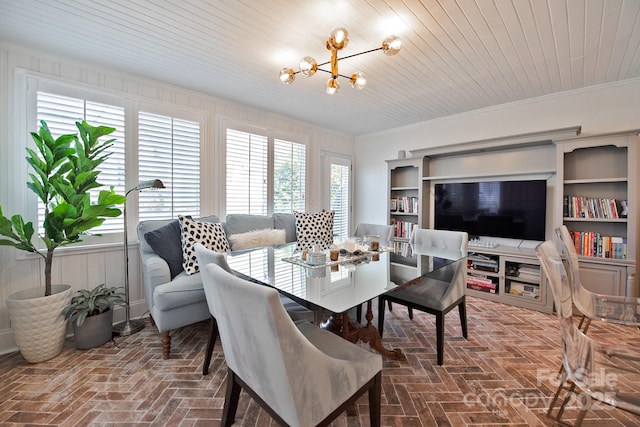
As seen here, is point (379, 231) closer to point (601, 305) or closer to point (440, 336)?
point (440, 336)

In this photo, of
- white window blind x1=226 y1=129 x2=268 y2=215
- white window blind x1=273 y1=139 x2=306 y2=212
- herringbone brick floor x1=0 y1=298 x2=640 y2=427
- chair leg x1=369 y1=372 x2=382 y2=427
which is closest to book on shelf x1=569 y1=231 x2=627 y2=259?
herringbone brick floor x1=0 y1=298 x2=640 y2=427

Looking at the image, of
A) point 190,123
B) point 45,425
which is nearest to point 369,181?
point 190,123

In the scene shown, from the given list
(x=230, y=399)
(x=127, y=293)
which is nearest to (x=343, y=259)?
(x=230, y=399)

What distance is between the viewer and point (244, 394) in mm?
1669

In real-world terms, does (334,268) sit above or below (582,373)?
above

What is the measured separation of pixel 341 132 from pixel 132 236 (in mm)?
3666

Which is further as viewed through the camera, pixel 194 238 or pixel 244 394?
pixel 194 238

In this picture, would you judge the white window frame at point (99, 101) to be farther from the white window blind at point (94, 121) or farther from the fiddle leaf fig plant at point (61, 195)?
the fiddle leaf fig plant at point (61, 195)

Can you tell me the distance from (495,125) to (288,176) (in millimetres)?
3013

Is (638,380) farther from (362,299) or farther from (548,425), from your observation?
(362,299)

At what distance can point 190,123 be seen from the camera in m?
3.13

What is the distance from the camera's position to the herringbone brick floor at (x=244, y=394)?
58.1 inches

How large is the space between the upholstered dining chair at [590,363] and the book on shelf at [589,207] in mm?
1981

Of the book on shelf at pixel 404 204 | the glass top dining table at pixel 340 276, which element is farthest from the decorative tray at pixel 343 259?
the book on shelf at pixel 404 204
